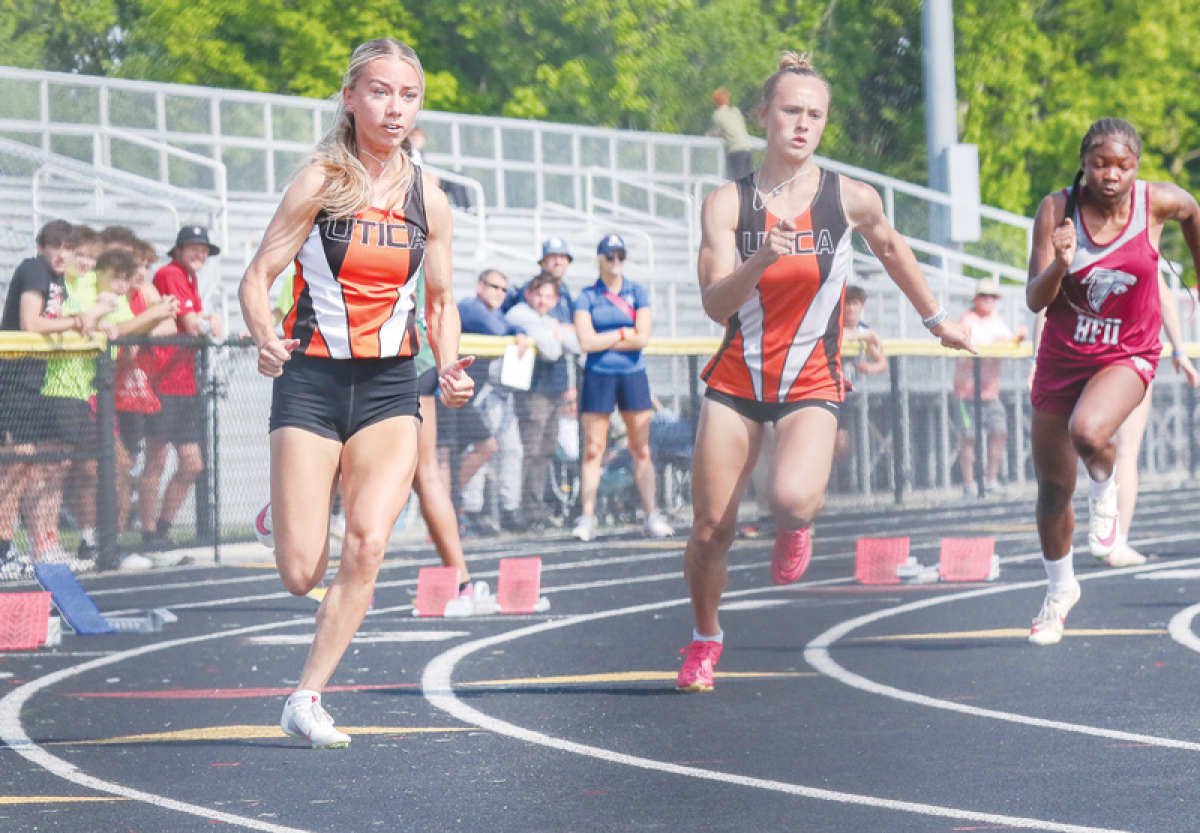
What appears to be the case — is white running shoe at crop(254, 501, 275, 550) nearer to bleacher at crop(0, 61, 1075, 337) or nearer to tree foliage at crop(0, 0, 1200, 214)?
bleacher at crop(0, 61, 1075, 337)

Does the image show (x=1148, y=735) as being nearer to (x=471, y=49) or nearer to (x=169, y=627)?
(x=169, y=627)

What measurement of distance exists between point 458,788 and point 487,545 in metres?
9.25

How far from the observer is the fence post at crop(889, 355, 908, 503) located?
1812 centimetres

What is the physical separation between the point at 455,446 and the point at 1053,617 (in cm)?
691

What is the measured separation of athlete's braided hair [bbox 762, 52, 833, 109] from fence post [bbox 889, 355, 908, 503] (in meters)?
10.8

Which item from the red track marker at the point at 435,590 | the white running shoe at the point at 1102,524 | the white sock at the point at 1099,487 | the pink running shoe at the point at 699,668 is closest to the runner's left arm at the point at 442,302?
the pink running shoe at the point at 699,668

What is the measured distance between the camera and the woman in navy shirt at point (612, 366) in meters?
15.1

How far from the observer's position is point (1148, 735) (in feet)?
20.8

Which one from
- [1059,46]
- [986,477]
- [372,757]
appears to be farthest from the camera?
[1059,46]

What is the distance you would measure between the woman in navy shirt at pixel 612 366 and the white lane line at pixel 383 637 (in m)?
5.42

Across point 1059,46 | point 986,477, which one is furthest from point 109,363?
point 1059,46

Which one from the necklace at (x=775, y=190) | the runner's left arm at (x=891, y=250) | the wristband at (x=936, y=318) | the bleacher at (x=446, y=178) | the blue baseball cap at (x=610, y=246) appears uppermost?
the bleacher at (x=446, y=178)

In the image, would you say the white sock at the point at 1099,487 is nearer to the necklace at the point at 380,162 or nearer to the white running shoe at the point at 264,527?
the white running shoe at the point at 264,527

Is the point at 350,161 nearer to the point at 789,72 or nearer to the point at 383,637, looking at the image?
the point at 789,72
